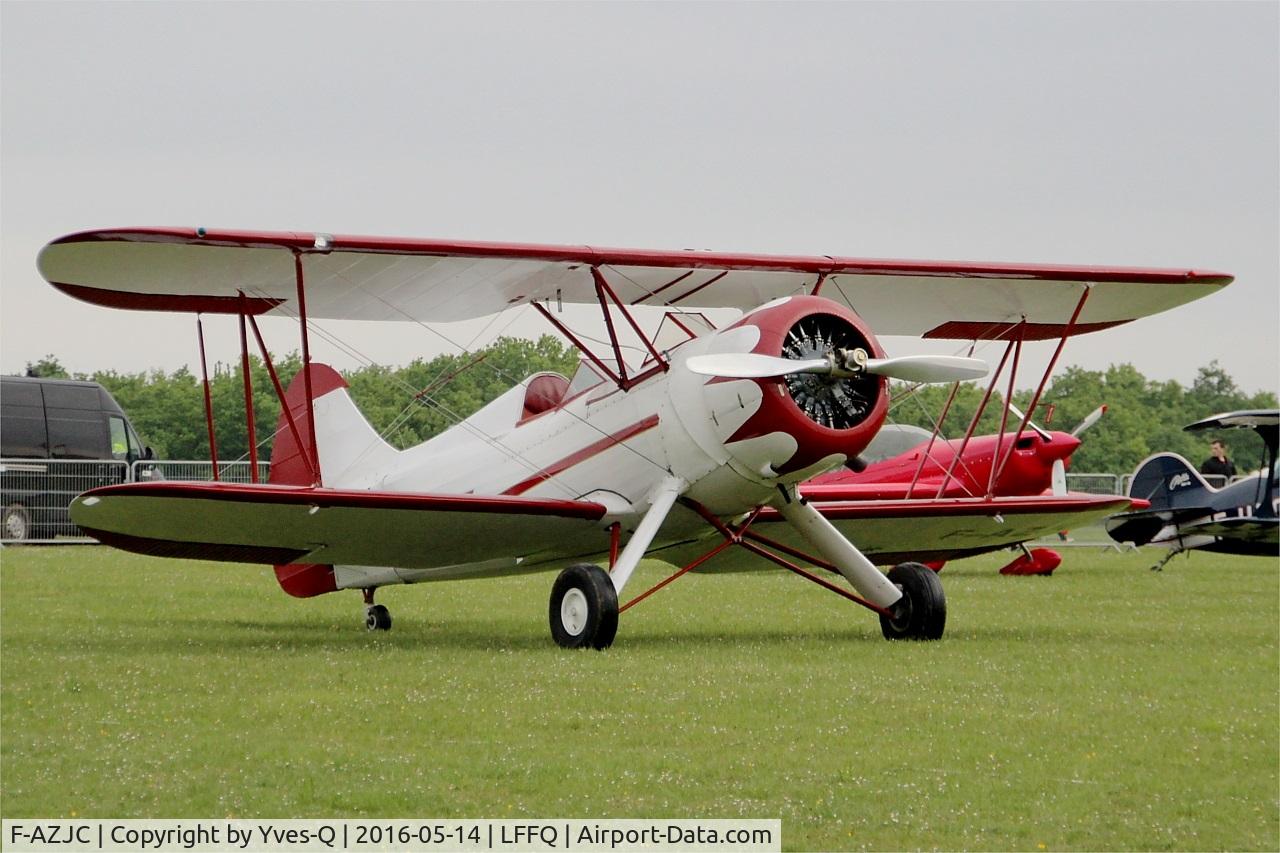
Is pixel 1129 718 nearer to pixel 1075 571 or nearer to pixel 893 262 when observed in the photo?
pixel 893 262

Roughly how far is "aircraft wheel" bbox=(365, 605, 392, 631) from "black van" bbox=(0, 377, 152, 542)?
52.7ft

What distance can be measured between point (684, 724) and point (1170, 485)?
15.8 m

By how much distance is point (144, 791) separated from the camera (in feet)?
20.5

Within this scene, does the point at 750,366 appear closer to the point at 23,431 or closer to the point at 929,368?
the point at 929,368

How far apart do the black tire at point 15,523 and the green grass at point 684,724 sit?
49.1 ft

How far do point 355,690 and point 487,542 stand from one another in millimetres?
2842

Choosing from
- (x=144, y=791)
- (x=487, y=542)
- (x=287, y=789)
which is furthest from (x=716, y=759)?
(x=487, y=542)

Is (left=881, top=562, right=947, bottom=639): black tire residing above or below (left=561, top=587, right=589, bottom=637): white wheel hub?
below

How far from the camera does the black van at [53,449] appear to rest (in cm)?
2819

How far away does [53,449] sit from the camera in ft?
99.0

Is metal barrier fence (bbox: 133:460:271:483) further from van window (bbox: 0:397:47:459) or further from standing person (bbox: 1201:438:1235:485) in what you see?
standing person (bbox: 1201:438:1235:485)

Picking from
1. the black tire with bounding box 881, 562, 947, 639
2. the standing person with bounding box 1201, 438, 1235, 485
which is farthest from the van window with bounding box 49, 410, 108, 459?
the black tire with bounding box 881, 562, 947, 639

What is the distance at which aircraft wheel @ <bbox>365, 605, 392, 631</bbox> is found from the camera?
523 inches

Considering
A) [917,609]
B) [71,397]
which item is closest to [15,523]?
[71,397]
